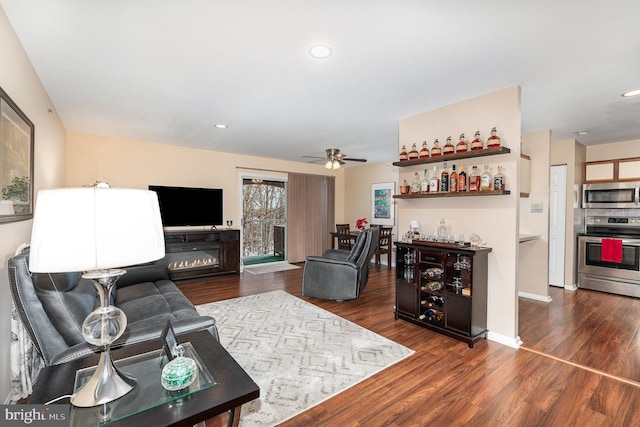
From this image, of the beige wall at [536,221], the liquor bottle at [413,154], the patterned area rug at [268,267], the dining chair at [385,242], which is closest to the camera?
the liquor bottle at [413,154]

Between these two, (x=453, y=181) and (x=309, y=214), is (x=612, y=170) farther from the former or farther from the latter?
(x=309, y=214)

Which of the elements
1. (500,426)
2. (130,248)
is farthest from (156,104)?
(500,426)

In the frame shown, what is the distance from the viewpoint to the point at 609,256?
4461mm

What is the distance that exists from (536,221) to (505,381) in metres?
2.87

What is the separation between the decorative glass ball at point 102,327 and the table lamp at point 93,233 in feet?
0.46

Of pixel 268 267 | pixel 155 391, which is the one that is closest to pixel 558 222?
pixel 268 267

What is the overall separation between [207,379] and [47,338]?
0.87 m

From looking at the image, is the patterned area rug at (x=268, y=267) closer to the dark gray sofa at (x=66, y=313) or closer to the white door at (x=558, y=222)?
the dark gray sofa at (x=66, y=313)

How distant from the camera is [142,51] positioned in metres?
2.22

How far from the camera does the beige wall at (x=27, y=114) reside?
5.90 ft

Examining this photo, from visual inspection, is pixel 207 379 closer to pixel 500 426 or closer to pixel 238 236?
pixel 500 426

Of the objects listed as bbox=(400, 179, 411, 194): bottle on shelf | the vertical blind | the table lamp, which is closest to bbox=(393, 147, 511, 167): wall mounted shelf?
bbox=(400, 179, 411, 194): bottle on shelf

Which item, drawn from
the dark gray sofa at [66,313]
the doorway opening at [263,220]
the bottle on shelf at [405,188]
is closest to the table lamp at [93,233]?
the dark gray sofa at [66,313]

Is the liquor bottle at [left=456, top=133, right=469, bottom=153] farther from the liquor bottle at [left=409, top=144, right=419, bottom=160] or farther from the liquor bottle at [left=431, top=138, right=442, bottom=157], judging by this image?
the liquor bottle at [left=409, top=144, right=419, bottom=160]
